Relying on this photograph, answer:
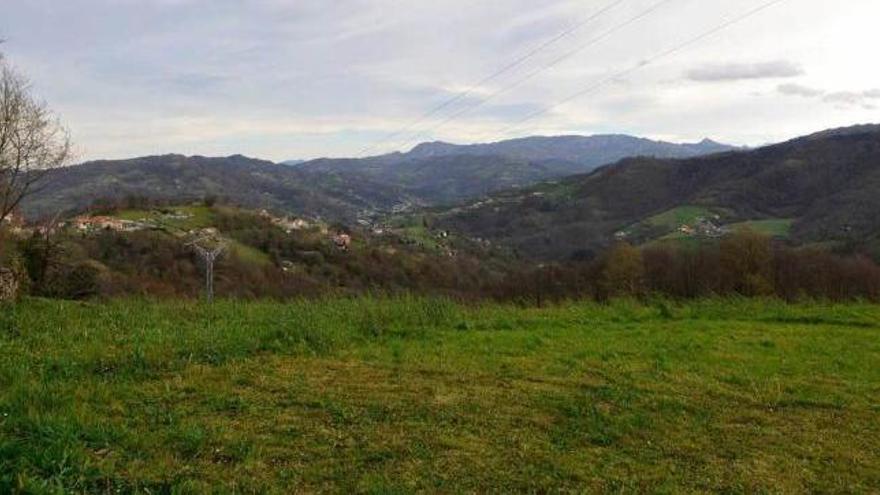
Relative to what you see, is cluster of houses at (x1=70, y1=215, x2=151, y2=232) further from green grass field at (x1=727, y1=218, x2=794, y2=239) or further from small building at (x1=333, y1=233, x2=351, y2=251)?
green grass field at (x1=727, y1=218, x2=794, y2=239)

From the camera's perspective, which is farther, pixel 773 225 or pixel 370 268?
pixel 773 225

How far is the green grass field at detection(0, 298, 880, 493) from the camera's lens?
15.7ft

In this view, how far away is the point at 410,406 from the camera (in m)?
6.38

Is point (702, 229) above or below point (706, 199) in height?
below

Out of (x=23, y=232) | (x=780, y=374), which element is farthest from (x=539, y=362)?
(x=23, y=232)

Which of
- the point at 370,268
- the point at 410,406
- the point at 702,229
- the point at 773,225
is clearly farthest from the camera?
the point at 773,225

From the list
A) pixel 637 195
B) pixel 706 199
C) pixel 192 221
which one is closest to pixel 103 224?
pixel 192 221

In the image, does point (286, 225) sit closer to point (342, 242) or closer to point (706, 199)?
point (342, 242)

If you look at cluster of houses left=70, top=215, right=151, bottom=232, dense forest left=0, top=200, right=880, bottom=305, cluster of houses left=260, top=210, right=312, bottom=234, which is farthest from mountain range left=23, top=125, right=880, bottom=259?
dense forest left=0, top=200, right=880, bottom=305

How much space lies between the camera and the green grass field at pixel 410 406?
15.7 feet

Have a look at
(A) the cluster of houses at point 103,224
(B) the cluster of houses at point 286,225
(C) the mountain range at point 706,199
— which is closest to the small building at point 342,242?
(B) the cluster of houses at point 286,225

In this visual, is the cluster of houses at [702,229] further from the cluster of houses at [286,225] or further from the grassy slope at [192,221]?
the grassy slope at [192,221]

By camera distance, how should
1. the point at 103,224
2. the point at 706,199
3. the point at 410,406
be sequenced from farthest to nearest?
1. the point at 706,199
2. the point at 103,224
3. the point at 410,406

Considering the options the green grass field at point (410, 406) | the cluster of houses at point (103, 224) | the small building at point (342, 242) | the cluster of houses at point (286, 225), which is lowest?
the small building at point (342, 242)
